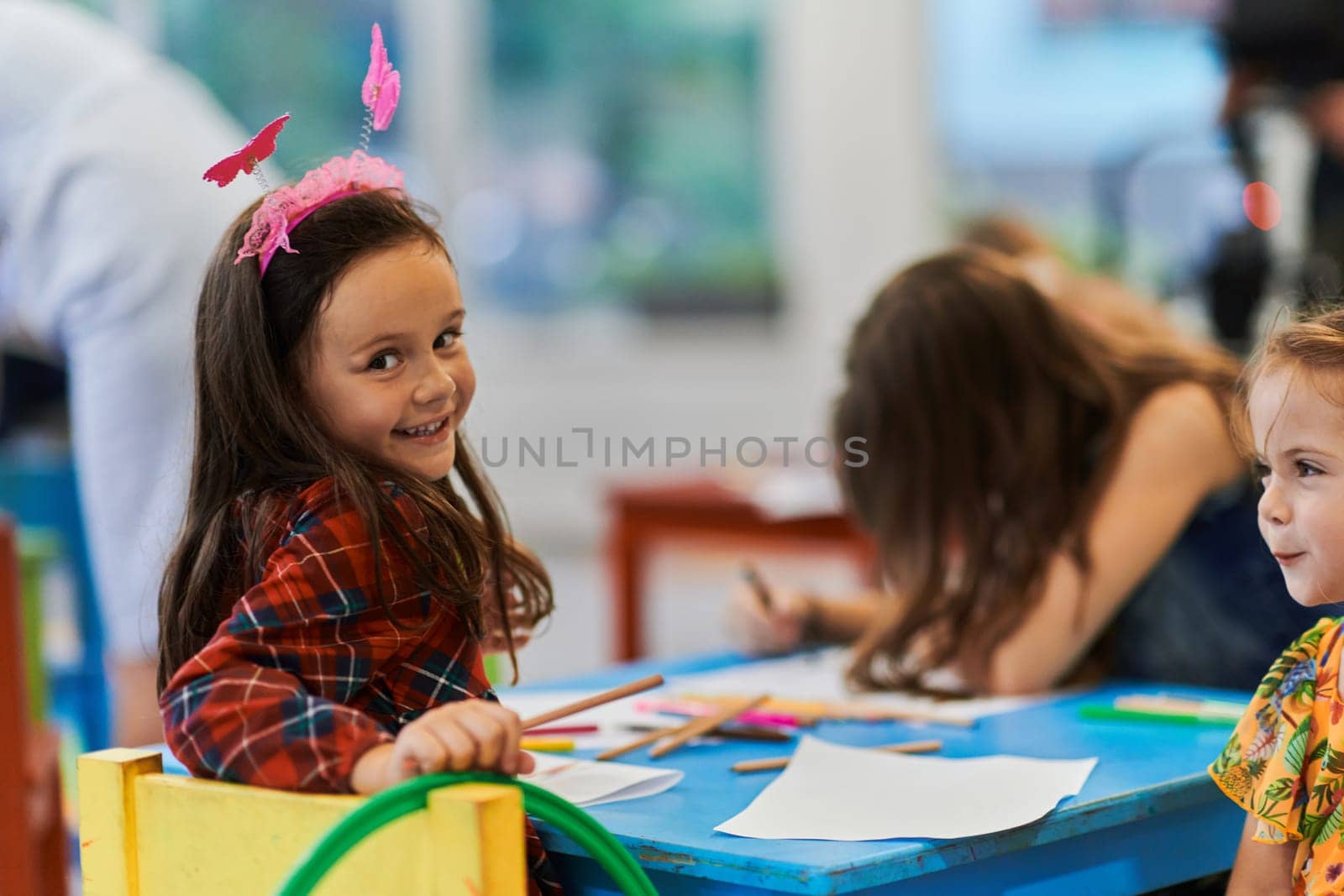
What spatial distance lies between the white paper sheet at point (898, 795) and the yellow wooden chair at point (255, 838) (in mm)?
223

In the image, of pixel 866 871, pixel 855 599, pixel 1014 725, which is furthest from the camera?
pixel 855 599

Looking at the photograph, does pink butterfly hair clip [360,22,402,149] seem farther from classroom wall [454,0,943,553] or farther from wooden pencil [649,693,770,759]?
classroom wall [454,0,943,553]

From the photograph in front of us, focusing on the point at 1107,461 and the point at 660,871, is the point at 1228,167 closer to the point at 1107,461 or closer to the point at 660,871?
the point at 1107,461

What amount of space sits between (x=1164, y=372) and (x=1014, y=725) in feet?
1.58

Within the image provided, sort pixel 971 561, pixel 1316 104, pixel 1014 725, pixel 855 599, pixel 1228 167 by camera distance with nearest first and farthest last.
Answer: pixel 1014 725
pixel 971 561
pixel 855 599
pixel 1316 104
pixel 1228 167

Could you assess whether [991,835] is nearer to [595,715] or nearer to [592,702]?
[592,702]

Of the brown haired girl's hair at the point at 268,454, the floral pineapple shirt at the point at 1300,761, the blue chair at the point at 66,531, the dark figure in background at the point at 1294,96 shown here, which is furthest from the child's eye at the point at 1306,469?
the blue chair at the point at 66,531

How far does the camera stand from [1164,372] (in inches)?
64.7

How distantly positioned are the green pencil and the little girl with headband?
58 centimetres

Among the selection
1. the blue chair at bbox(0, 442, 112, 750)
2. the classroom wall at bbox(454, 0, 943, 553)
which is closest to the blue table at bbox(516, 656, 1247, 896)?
the blue chair at bbox(0, 442, 112, 750)

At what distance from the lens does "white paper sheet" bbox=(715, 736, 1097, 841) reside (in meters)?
0.98

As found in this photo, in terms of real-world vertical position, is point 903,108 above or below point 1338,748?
above

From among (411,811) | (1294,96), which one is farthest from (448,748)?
(1294,96)

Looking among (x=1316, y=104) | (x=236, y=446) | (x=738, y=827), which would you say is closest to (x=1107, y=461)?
(x=738, y=827)
